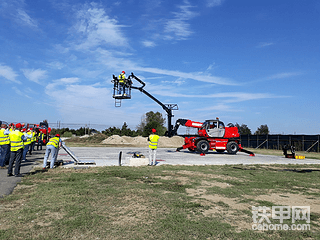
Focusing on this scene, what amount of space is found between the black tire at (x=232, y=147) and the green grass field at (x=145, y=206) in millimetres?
12132

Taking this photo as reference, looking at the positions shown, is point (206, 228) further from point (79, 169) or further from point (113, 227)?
point (79, 169)

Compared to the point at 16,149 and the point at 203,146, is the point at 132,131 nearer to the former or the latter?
the point at 203,146

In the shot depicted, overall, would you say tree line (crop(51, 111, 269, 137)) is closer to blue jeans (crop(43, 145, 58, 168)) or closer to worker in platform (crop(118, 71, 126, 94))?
worker in platform (crop(118, 71, 126, 94))

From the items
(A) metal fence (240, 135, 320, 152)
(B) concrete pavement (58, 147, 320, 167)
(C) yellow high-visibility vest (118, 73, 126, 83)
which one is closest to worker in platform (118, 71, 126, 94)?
(C) yellow high-visibility vest (118, 73, 126, 83)

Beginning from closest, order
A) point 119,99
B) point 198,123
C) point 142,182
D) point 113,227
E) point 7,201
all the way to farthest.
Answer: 1. point 113,227
2. point 7,201
3. point 142,182
4. point 198,123
5. point 119,99

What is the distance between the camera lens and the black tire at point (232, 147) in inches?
864

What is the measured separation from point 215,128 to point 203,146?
187 centimetres

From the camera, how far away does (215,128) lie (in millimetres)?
21422

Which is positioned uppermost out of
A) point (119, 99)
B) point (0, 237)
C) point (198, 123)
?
point (119, 99)

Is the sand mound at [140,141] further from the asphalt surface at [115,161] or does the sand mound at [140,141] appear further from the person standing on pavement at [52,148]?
the person standing on pavement at [52,148]

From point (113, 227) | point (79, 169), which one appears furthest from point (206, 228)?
point (79, 169)

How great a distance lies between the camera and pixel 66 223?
4637mm

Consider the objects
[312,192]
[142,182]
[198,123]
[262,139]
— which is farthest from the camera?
[262,139]

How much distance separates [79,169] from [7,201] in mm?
5328
